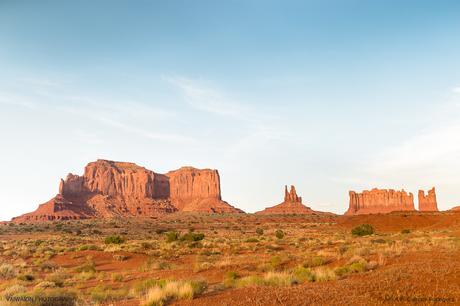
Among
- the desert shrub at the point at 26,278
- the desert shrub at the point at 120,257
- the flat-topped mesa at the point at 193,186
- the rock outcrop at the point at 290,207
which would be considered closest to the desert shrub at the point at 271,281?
the desert shrub at the point at 26,278

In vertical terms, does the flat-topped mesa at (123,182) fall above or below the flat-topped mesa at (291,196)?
above

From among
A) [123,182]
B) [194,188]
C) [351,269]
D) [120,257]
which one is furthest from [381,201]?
[351,269]

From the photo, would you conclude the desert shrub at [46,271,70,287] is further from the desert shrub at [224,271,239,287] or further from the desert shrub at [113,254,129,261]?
the desert shrub at [224,271,239,287]

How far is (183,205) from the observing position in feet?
558

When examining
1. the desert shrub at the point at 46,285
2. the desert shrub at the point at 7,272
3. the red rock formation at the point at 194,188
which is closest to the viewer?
the desert shrub at the point at 46,285

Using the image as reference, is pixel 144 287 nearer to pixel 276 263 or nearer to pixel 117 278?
pixel 117 278

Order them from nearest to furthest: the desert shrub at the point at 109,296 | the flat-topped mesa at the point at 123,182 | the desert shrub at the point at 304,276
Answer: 1. the desert shrub at the point at 109,296
2. the desert shrub at the point at 304,276
3. the flat-topped mesa at the point at 123,182

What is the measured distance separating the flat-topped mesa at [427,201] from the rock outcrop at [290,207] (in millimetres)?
47914

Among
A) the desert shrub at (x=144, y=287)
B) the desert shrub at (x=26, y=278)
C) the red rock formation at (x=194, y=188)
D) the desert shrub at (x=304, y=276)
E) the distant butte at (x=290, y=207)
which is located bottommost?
the desert shrub at (x=26, y=278)

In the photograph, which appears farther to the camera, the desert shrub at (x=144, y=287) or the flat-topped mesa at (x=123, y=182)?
the flat-topped mesa at (x=123, y=182)

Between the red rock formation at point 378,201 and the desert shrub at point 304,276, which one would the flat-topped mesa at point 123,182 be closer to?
the red rock formation at point 378,201

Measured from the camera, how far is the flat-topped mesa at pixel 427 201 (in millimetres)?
159562

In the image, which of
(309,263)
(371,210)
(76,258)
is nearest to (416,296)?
(309,263)

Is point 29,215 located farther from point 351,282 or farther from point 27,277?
point 351,282
